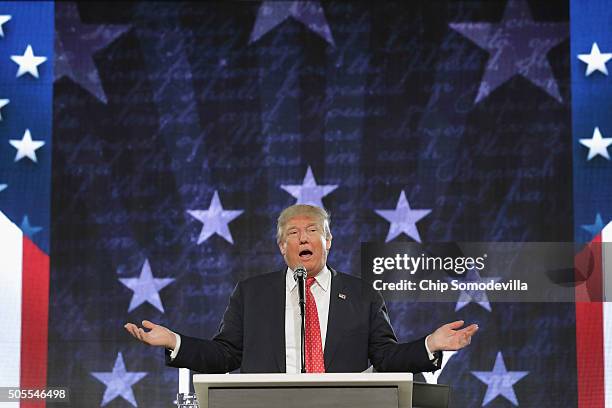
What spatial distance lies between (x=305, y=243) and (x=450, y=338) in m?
0.78

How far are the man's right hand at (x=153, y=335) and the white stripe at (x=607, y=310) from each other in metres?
2.89

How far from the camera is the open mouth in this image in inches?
142

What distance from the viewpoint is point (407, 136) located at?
546 cm

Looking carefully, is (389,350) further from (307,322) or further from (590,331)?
(590,331)

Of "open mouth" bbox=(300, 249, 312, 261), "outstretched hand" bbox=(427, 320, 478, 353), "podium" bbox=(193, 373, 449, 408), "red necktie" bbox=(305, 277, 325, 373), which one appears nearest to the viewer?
"podium" bbox=(193, 373, 449, 408)

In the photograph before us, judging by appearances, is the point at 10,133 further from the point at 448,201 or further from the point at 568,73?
the point at 568,73

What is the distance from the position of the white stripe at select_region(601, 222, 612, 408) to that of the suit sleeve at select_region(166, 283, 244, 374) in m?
2.45

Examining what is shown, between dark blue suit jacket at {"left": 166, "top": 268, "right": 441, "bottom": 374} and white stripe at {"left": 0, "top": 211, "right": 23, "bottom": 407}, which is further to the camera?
white stripe at {"left": 0, "top": 211, "right": 23, "bottom": 407}

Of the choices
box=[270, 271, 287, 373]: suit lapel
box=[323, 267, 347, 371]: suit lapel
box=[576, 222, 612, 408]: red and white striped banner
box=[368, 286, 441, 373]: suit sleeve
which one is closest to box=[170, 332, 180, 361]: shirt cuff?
box=[270, 271, 287, 373]: suit lapel

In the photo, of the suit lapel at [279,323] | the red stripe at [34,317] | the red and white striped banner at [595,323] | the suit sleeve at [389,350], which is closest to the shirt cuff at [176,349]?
the suit lapel at [279,323]

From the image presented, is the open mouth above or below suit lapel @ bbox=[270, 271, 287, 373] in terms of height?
above

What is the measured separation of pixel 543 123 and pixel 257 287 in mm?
2454

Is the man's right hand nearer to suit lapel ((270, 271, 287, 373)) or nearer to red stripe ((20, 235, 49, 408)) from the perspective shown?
suit lapel ((270, 271, 287, 373))

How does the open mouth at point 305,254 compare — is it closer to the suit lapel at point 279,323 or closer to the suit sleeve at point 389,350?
the suit lapel at point 279,323
